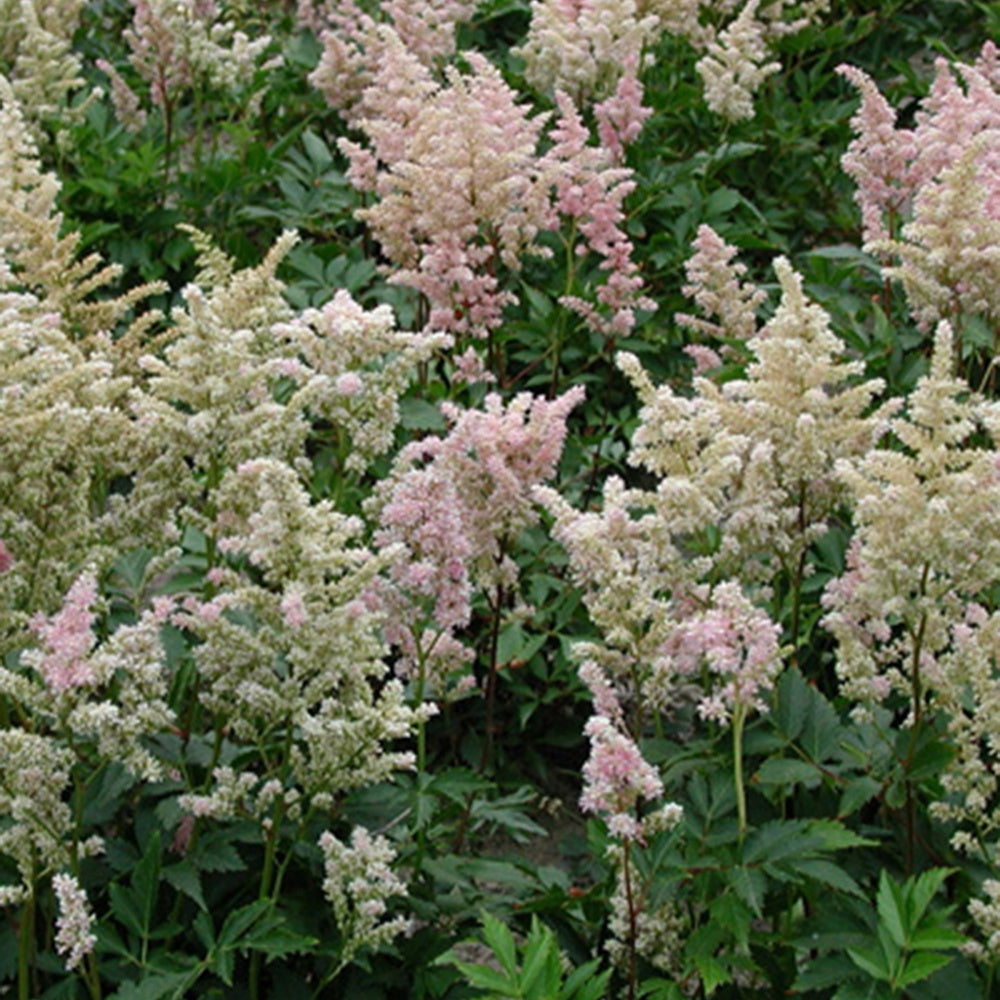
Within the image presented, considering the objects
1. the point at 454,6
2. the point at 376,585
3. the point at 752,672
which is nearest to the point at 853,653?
the point at 752,672

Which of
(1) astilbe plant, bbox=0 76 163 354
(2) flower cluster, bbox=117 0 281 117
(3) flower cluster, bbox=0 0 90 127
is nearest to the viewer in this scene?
(1) astilbe plant, bbox=0 76 163 354

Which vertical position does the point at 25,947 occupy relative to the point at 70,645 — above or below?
below

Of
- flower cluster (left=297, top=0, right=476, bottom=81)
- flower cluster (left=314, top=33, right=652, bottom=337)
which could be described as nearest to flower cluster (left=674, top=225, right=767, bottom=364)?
flower cluster (left=314, top=33, right=652, bottom=337)

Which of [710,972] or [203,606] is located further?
[203,606]

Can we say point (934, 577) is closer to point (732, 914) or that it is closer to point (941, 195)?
point (732, 914)

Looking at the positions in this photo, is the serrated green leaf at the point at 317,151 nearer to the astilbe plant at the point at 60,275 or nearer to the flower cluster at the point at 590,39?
the flower cluster at the point at 590,39

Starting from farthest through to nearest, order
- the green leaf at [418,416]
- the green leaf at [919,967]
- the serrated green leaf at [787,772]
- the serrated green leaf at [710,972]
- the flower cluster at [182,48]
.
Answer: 1. the flower cluster at [182,48]
2. the green leaf at [418,416]
3. the serrated green leaf at [787,772]
4. the serrated green leaf at [710,972]
5. the green leaf at [919,967]

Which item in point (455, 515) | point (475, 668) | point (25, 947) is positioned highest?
point (455, 515)

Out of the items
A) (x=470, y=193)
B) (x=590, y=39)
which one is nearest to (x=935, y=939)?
(x=470, y=193)

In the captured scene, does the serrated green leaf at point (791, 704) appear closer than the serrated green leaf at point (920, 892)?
No

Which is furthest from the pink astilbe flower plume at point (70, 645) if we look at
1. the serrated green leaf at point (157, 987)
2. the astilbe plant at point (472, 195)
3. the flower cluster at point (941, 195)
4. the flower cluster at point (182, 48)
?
the flower cluster at point (182, 48)

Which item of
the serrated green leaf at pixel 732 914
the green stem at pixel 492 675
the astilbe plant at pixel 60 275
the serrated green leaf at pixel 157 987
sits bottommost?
the green stem at pixel 492 675

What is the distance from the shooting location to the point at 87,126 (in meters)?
7.23

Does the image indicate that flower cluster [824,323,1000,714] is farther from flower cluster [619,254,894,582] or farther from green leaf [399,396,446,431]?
green leaf [399,396,446,431]
